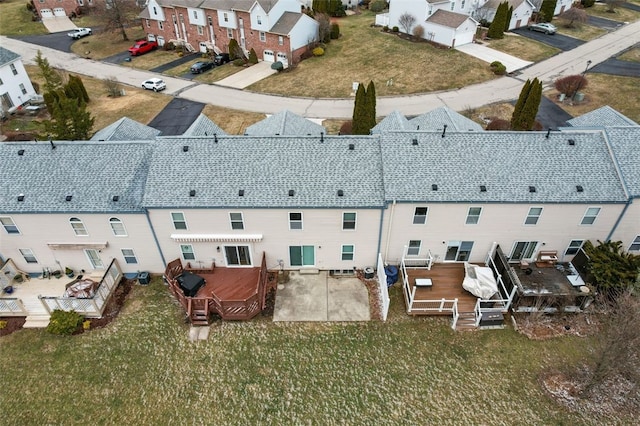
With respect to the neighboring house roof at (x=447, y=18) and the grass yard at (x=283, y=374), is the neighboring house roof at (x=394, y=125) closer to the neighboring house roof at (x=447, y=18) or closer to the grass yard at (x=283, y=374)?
the grass yard at (x=283, y=374)

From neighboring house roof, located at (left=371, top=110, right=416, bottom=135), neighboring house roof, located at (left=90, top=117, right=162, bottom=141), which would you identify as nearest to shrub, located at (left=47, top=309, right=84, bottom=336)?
neighboring house roof, located at (left=90, top=117, right=162, bottom=141)

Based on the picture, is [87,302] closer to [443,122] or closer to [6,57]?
[443,122]

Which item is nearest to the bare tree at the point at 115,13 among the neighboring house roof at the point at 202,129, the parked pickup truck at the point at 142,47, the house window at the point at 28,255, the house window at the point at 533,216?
the parked pickup truck at the point at 142,47

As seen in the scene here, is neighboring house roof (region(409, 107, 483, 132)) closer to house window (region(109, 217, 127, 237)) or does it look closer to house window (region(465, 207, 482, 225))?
house window (region(465, 207, 482, 225))

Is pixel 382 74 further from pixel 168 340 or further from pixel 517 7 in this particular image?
pixel 168 340

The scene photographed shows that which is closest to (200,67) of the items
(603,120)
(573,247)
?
(603,120)

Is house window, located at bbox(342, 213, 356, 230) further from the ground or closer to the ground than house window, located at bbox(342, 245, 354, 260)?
further from the ground
